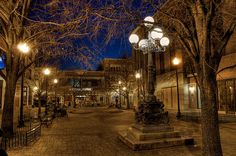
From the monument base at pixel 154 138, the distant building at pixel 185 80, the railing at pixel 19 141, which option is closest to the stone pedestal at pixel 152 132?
the monument base at pixel 154 138

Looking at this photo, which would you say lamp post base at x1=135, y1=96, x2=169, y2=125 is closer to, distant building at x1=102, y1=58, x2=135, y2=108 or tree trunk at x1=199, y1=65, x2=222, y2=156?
tree trunk at x1=199, y1=65, x2=222, y2=156

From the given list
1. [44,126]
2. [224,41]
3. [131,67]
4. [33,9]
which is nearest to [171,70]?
[131,67]

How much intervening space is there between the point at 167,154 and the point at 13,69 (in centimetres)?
828

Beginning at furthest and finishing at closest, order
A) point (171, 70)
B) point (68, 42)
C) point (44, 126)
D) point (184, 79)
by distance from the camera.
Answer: point (171, 70) < point (184, 79) < point (44, 126) < point (68, 42)

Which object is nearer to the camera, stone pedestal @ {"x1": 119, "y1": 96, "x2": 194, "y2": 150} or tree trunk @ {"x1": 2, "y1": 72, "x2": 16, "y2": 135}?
stone pedestal @ {"x1": 119, "y1": 96, "x2": 194, "y2": 150}

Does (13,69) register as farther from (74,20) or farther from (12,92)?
(74,20)

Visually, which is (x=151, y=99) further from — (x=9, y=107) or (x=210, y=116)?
(x=9, y=107)

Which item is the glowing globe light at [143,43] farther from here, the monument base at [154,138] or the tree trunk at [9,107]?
the tree trunk at [9,107]

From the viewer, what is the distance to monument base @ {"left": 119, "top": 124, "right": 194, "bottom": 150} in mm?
8484

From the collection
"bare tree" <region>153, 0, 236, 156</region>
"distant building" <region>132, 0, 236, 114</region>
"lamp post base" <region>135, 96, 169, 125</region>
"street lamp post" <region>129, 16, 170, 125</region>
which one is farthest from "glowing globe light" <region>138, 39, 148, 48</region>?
"bare tree" <region>153, 0, 236, 156</region>

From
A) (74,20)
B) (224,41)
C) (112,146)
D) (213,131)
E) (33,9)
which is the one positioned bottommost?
(112,146)

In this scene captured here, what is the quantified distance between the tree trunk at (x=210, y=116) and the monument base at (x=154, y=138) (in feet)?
13.0

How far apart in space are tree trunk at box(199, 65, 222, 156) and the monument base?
3954mm

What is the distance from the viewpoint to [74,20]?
28.5ft
